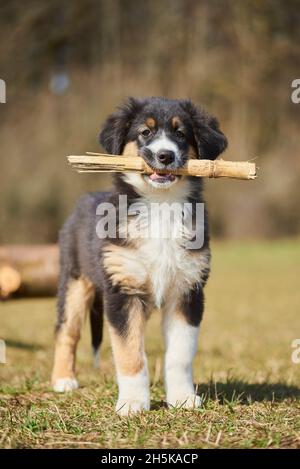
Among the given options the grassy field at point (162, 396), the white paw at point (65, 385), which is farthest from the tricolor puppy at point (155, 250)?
the white paw at point (65, 385)

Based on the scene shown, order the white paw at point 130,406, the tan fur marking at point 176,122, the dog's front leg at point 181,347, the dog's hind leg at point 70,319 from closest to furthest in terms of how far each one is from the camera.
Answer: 1. the white paw at point 130,406
2. the dog's front leg at point 181,347
3. the tan fur marking at point 176,122
4. the dog's hind leg at point 70,319

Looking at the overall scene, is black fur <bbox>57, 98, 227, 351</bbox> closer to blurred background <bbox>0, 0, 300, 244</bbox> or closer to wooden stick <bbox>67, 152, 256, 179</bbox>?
wooden stick <bbox>67, 152, 256, 179</bbox>

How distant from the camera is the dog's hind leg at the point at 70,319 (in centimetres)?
507

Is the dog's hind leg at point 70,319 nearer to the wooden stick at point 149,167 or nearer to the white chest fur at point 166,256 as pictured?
the white chest fur at point 166,256

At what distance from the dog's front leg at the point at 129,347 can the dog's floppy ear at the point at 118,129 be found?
98 cm

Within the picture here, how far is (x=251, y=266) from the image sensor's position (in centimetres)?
1853

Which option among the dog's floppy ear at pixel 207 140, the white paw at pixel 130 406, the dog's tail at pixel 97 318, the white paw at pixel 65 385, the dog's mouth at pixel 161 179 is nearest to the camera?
the white paw at pixel 130 406

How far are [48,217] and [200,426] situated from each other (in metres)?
21.3

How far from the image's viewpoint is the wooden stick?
405 centimetres

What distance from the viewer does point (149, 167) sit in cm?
413

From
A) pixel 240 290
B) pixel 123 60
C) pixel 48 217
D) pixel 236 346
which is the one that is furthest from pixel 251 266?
pixel 123 60

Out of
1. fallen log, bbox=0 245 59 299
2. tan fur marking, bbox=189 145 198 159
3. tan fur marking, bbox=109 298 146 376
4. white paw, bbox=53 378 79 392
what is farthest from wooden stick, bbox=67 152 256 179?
fallen log, bbox=0 245 59 299

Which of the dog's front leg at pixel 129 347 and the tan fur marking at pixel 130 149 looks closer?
the dog's front leg at pixel 129 347

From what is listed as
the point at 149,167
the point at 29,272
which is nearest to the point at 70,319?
the point at 149,167
